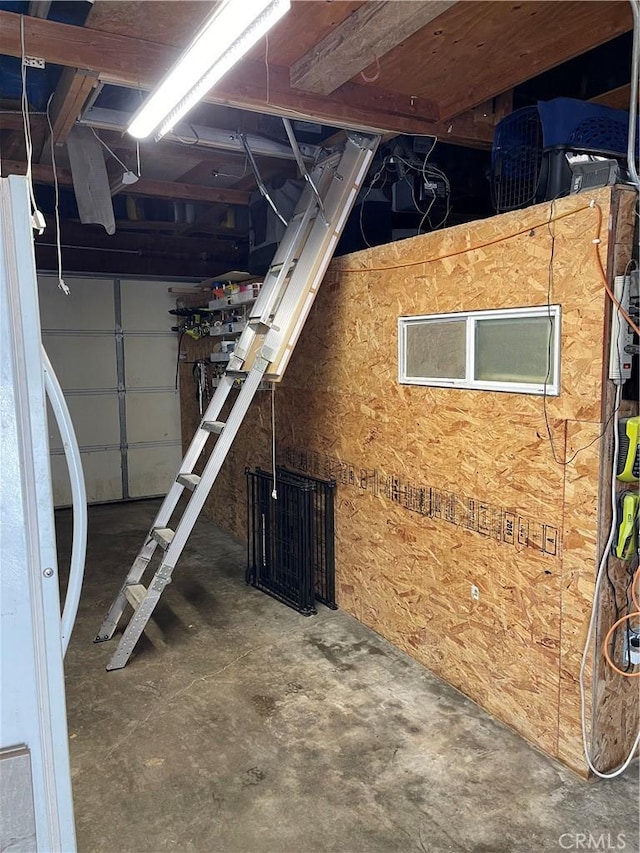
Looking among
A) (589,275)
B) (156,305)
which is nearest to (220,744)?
(589,275)

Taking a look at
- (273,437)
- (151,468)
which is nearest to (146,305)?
(151,468)

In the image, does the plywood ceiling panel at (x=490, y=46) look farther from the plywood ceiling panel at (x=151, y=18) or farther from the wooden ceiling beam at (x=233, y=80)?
the plywood ceiling panel at (x=151, y=18)

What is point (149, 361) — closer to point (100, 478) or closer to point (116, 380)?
point (116, 380)

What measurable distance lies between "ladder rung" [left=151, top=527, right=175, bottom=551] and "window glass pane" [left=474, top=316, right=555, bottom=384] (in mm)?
2035

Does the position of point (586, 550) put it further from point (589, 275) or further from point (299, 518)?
point (299, 518)

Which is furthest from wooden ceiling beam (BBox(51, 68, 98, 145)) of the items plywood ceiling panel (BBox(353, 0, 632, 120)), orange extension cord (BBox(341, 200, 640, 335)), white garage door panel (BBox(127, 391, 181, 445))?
white garage door panel (BBox(127, 391, 181, 445))

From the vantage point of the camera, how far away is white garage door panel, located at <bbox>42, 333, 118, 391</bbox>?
7039 mm

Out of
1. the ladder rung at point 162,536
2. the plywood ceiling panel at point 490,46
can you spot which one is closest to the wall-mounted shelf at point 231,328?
the ladder rung at point 162,536

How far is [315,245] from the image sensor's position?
3820 mm

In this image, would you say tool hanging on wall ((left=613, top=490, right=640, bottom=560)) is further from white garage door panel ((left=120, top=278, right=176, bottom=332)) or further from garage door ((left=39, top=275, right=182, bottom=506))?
white garage door panel ((left=120, top=278, right=176, bottom=332))

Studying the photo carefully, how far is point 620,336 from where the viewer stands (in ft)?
7.55

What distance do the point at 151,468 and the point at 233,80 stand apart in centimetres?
559

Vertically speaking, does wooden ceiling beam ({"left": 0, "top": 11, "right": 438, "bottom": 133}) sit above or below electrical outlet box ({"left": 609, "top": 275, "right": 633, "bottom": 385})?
above

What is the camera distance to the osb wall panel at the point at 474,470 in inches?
97.1
